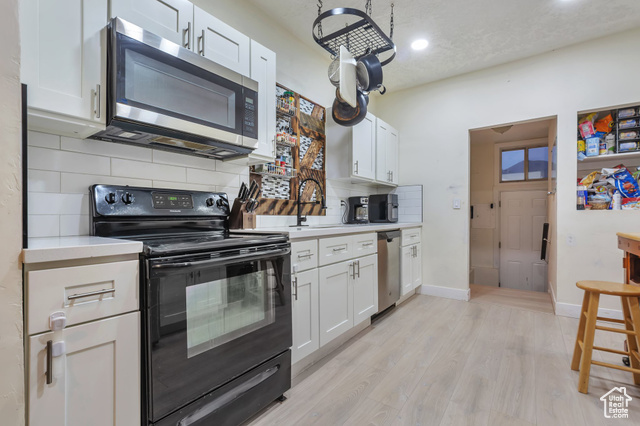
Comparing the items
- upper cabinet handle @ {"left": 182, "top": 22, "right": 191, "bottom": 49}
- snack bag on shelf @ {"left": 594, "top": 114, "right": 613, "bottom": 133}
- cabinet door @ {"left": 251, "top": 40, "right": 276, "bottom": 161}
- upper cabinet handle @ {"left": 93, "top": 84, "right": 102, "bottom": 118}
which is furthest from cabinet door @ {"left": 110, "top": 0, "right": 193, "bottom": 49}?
snack bag on shelf @ {"left": 594, "top": 114, "right": 613, "bottom": 133}

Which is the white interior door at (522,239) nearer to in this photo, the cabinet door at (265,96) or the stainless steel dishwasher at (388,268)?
the stainless steel dishwasher at (388,268)

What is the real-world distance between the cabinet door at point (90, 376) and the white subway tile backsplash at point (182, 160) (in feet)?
3.31

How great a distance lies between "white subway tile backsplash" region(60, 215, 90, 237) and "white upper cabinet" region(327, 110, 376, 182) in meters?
2.22

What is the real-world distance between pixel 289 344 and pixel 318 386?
1.19 ft

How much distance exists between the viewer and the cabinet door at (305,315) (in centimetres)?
181

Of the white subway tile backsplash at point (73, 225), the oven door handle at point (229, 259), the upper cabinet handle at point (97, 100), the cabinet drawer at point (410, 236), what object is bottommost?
the cabinet drawer at point (410, 236)

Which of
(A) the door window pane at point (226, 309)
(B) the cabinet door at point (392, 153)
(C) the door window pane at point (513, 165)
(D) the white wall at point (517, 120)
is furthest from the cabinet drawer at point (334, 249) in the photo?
(C) the door window pane at point (513, 165)

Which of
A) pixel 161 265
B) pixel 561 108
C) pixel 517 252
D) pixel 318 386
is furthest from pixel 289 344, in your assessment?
pixel 517 252

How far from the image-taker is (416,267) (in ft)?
12.2

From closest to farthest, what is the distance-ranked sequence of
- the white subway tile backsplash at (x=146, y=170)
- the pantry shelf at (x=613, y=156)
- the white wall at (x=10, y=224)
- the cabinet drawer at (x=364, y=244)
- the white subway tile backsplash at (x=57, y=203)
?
1. the white wall at (x=10, y=224)
2. the white subway tile backsplash at (x=57, y=203)
3. the white subway tile backsplash at (x=146, y=170)
4. the cabinet drawer at (x=364, y=244)
5. the pantry shelf at (x=613, y=156)

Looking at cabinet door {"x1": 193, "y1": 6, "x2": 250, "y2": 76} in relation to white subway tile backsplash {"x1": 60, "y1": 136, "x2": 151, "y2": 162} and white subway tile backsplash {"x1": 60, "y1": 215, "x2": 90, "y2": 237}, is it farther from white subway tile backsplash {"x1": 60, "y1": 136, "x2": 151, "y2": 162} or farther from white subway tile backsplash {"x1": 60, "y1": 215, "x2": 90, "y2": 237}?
white subway tile backsplash {"x1": 60, "y1": 215, "x2": 90, "y2": 237}

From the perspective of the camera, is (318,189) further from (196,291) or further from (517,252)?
(517,252)

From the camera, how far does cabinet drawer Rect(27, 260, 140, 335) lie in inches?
35.0

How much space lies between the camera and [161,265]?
112 cm
